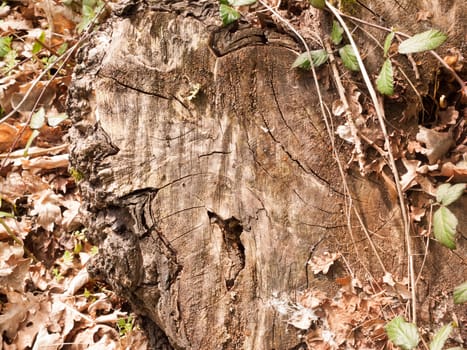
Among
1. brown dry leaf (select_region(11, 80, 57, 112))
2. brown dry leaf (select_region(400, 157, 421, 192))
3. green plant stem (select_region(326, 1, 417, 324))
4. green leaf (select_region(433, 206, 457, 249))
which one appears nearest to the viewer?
green leaf (select_region(433, 206, 457, 249))

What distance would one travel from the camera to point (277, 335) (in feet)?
5.65

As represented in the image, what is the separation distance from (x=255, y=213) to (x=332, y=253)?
1.00 ft

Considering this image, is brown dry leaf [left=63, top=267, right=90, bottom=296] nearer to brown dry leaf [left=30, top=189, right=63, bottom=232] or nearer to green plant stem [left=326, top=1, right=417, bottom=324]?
brown dry leaf [left=30, top=189, right=63, bottom=232]

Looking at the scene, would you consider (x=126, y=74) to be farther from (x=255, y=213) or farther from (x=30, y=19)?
(x=30, y=19)

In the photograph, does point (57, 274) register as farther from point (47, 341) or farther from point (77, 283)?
point (47, 341)

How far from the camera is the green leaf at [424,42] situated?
5.45ft

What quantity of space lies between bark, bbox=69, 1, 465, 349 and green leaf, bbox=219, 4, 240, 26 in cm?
7

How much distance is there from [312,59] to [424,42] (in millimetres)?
386

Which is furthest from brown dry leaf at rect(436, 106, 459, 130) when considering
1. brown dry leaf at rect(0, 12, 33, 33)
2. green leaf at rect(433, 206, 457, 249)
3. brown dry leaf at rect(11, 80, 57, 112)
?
brown dry leaf at rect(0, 12, 33, 33)

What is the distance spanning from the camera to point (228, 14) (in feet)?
5.98

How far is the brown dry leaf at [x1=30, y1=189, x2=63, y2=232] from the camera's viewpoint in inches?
111

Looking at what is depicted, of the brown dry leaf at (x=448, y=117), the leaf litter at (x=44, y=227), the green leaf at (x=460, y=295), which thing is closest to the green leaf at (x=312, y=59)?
the brown dry leaf at (x=448, y=117)

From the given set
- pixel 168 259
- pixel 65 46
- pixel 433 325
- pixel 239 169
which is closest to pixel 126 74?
pixel 239 169

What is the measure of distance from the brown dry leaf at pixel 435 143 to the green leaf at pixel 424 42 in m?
0.33
